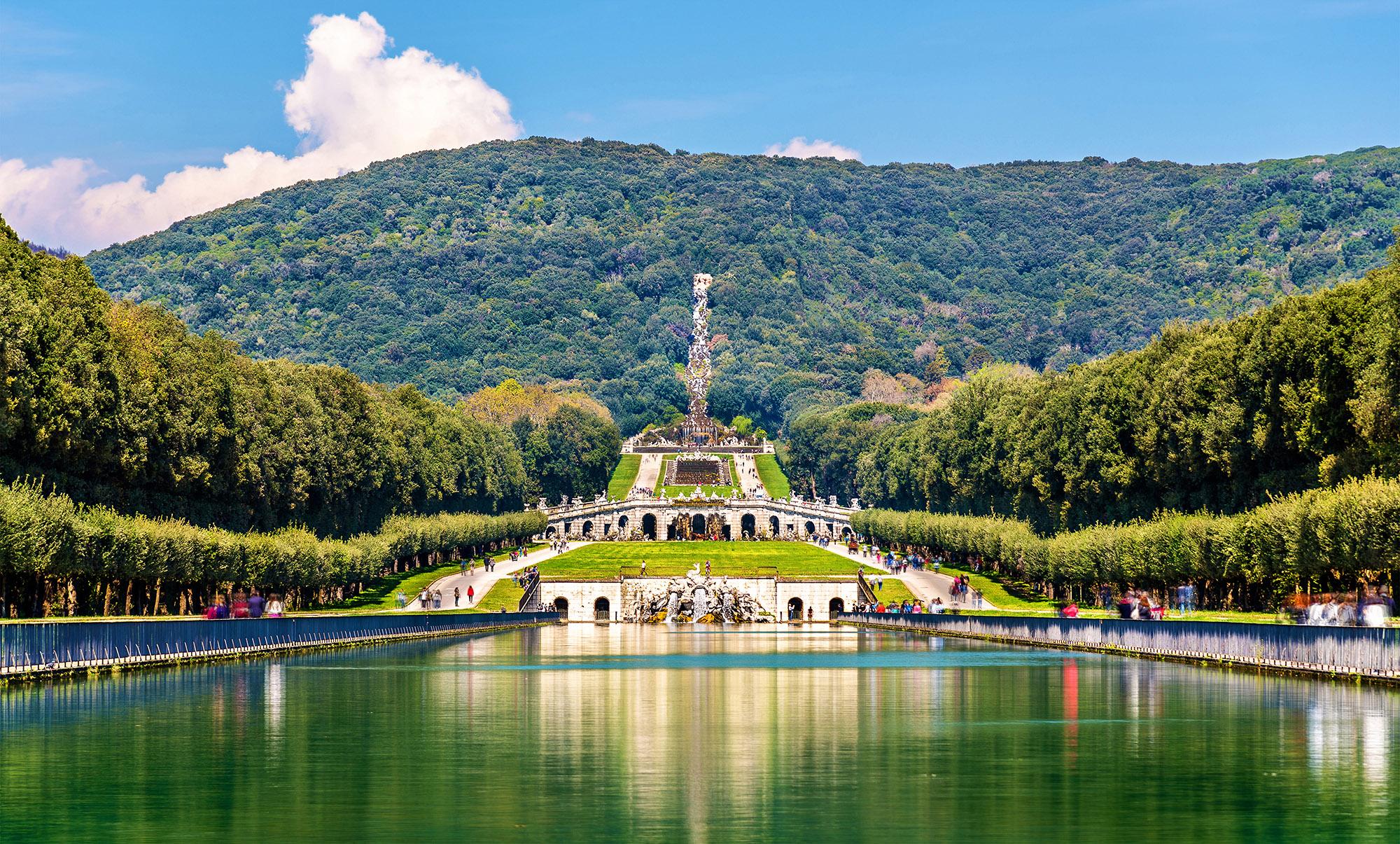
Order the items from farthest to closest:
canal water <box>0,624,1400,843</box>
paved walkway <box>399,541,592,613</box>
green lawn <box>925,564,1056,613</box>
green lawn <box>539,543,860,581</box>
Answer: green lawn <box>539,543,860,581</box> < paved walkway <box>399,541,592,613</box> < green lawn <box>925,564,1056,613</box> < canal water <box>0,624,1400,843</box>

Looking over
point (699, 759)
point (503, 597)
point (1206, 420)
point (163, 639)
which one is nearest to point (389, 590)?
point (503, 597)

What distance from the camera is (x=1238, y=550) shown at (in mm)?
70875

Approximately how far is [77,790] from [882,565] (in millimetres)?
109901

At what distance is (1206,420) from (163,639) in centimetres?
4778

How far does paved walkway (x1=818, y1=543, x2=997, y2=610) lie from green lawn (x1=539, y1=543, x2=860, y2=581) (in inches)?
151

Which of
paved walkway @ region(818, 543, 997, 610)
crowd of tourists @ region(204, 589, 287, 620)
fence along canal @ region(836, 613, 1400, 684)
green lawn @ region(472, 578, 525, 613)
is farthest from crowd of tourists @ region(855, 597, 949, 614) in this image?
crowd of tourists @ region(204, 589, 287, 620)

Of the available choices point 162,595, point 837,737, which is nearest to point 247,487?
point 162,595

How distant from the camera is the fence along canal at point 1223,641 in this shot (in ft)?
135

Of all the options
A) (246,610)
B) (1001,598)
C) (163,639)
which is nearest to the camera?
(163,639)

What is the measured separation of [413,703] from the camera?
36.7m

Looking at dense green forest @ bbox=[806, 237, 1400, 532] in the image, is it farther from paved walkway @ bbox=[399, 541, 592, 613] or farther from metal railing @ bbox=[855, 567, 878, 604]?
paved walkway @ bbox=[399, 541, 592, 613]

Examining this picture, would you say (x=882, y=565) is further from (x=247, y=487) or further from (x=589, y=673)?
(x=589, y=673)

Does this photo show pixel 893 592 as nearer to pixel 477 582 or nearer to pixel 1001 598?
pixel 1001 598

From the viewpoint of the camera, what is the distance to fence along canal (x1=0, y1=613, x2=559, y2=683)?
42.3 m
